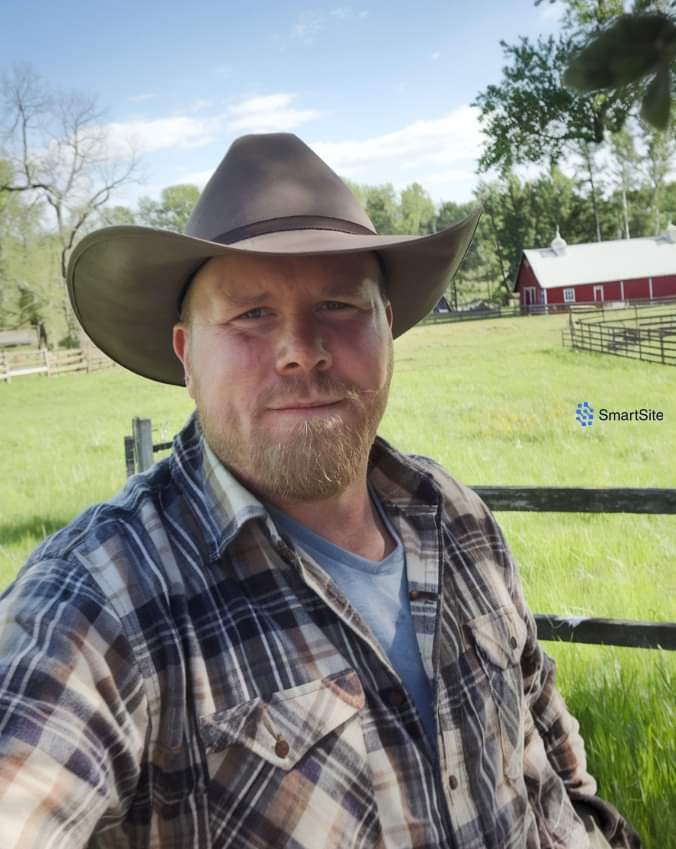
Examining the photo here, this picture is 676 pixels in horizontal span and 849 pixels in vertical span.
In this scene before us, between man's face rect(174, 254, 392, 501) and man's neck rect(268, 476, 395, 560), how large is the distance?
4 cm

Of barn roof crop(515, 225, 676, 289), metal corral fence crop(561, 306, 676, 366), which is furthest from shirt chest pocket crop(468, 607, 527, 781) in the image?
barn roof crop(515, 225, 676, 289)

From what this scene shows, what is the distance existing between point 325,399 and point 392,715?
1.73 feet

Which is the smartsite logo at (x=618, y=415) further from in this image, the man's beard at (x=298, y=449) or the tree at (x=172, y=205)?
the man's beard at (x=298, y=449)

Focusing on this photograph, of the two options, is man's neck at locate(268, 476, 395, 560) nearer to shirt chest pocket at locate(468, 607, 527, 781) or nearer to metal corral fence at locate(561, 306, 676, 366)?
shirt chest pocket at locate(468, 607, 527, 781)

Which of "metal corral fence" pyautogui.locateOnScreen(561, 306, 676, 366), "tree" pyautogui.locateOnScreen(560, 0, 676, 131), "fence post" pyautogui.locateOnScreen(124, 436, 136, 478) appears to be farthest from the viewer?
"metal corral fence" pyautogui.locateOnScreen(561, 306, 676, 366)

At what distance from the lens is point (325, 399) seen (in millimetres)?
1247

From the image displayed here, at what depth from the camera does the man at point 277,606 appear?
91cm

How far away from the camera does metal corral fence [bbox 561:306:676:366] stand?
12.8 meters

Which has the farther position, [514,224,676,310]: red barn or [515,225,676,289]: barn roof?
[514,224,676,310]: red barn

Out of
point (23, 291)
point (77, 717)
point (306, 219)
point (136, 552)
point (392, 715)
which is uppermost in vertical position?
point (23, 291)

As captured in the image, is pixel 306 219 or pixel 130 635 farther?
pixel 306 219

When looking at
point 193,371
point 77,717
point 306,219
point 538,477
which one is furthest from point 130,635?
point 538,477

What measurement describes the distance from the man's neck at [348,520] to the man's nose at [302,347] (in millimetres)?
246

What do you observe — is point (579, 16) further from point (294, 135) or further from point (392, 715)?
point (392, 715)
